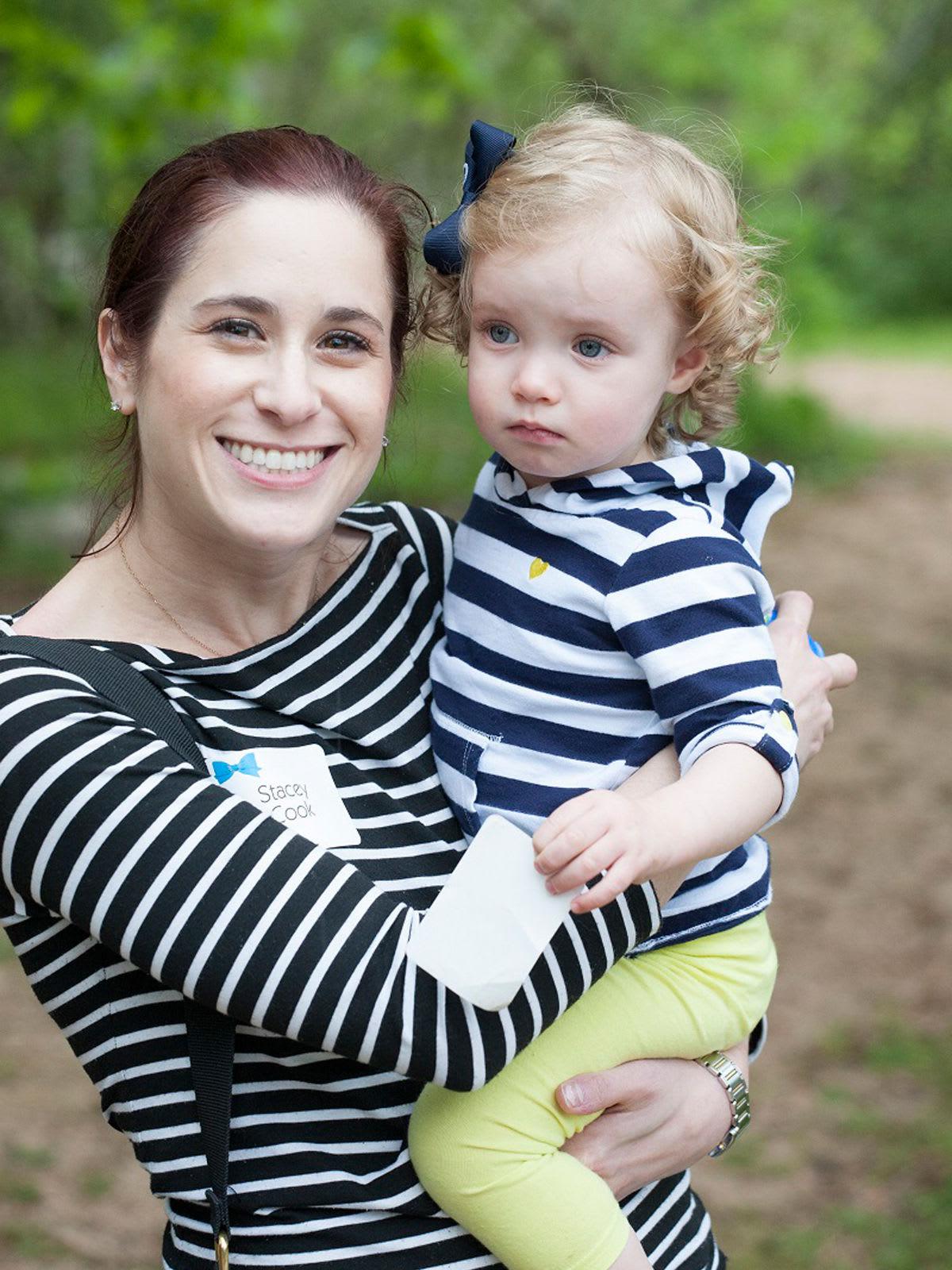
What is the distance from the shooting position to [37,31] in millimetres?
5836

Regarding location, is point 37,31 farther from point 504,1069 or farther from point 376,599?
point 504,1069

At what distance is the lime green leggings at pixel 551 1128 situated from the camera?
1.55 metres

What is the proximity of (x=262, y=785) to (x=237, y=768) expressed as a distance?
0.03 meters

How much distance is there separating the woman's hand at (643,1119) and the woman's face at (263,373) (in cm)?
70

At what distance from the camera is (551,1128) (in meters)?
1.61

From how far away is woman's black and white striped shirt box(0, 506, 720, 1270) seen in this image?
4.58 ft

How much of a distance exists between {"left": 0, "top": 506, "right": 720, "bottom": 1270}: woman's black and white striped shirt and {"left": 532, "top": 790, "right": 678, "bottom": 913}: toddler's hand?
0.12 metres

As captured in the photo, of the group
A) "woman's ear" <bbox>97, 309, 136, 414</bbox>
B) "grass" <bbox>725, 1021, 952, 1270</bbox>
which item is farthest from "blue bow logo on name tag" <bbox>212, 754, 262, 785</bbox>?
"grass" <bbox>725, 1021, 952, 1270</bbox>

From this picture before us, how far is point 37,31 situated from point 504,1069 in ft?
17.7

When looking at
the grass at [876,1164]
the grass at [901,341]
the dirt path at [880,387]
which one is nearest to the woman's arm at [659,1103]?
the grass at [876,1164]

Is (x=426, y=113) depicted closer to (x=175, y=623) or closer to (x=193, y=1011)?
(x=175, y=623)

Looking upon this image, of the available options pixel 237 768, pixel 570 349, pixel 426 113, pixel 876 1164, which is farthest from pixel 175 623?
pixel 426 113

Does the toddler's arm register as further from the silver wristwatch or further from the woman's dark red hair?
the woman's dark red hair

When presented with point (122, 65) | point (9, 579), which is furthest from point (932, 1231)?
point (9, 579)
